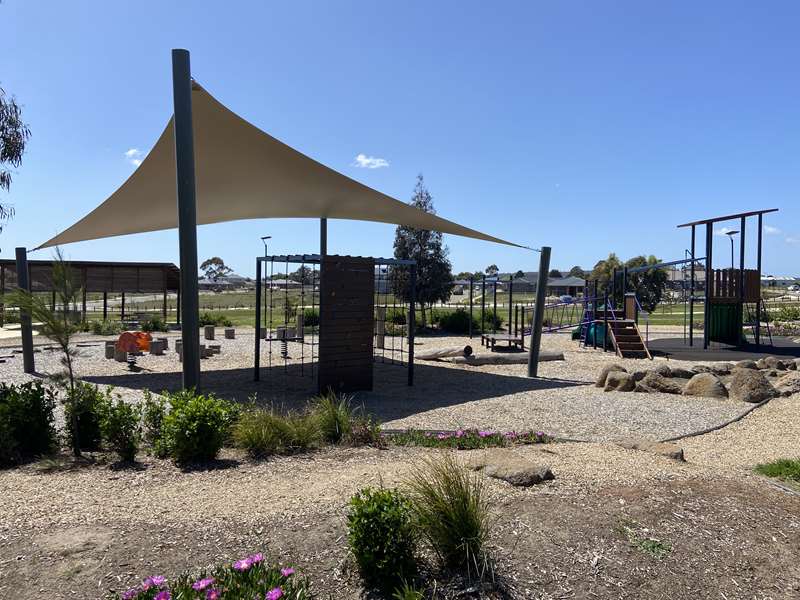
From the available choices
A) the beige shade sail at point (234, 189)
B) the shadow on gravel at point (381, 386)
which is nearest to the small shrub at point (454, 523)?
the shadow on gravel at point (381, 386)

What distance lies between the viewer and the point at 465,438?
6031 millimetres

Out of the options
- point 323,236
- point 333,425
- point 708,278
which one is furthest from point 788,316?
point 333,425

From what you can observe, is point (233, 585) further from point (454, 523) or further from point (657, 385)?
point (657, 385)

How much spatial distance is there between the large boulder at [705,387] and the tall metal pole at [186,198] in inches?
292

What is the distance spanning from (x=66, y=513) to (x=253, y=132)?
6.19 meters

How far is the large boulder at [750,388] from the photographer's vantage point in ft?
29.1

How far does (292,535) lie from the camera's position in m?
3.32

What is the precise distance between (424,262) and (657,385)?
1482 centimetres

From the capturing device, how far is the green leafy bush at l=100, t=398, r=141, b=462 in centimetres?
499

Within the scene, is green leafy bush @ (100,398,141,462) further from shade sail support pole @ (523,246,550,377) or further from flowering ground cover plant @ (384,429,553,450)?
shade sail support pole @ (523,246,550,377)

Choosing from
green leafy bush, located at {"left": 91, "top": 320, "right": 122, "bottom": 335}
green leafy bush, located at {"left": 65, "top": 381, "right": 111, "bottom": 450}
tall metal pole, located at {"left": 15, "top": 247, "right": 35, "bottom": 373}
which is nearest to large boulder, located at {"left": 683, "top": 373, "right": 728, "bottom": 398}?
green leafy bush, located at {"left": 65, "top": 381, "right": 111, "bottom": 450}

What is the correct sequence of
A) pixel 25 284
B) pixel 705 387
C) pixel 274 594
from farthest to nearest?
pixel 25 284, pixel 705 387, pixel 274 594

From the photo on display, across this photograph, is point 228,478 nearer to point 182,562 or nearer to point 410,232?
point 182,562

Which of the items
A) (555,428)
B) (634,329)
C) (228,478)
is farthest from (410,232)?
(228,478)
